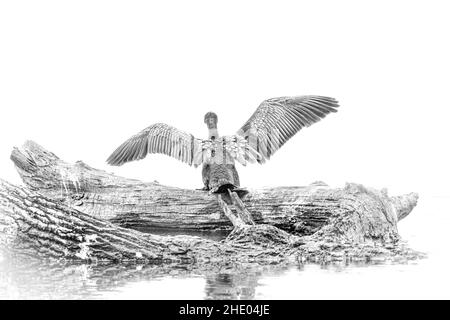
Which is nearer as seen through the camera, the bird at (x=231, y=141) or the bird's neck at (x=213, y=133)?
the bird at (x=231, y=141)

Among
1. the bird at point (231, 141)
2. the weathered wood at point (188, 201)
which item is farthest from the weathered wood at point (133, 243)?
the bird at point (231, 141)

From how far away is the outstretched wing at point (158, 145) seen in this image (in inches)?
474

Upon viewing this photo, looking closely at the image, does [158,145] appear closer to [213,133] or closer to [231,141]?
[213,133]

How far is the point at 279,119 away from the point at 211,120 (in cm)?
117

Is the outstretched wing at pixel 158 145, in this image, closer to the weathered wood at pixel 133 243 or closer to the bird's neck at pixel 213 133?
the bird's neck at pixel 213 133

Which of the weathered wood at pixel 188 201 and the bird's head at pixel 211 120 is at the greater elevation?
the bird's head at pixel 211 120

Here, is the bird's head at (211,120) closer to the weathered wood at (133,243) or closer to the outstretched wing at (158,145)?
the outstretched wing at (158,145)

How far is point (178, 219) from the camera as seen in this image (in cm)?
1155

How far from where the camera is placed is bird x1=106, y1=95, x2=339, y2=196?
11.5 meters

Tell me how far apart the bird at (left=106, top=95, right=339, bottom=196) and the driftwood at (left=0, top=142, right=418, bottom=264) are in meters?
0.44

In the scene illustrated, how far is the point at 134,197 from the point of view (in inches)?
472

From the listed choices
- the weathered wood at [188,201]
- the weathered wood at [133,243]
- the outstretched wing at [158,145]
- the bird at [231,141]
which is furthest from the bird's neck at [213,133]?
the weathered wood at [133,243]
